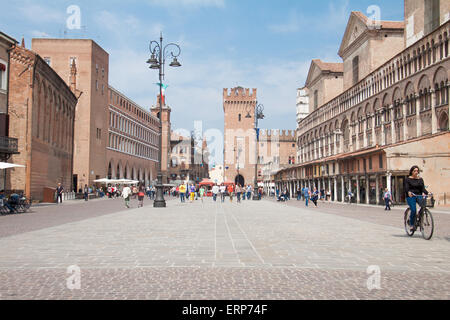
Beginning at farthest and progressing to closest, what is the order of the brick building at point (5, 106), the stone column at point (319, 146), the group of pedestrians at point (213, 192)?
the stone column at point (319, 146), the group of pedestrians at point (213, 192), the brick building at point (5, 106)

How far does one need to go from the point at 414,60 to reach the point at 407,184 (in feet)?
96.9

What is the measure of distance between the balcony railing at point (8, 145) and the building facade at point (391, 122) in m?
27.0

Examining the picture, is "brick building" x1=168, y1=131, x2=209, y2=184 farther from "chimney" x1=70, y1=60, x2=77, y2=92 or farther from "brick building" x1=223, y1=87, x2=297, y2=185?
"chimney" x1=70, y1=60, x2=77, y2=92

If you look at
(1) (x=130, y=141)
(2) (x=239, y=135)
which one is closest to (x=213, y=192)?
(1) (x=130, y=141)

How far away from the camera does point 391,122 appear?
41156 millimetres

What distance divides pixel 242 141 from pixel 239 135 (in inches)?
62.6

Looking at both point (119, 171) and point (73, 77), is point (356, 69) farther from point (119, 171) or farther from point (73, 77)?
point (119, 171)

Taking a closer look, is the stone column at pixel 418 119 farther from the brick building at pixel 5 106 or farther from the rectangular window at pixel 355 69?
the brick building at pixel 5 106

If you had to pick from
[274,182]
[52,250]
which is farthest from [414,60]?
[274,182]

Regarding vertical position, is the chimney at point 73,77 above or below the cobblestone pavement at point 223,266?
above

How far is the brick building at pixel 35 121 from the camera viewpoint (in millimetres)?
34031

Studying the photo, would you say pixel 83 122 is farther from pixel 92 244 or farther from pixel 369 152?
pixel 92 244

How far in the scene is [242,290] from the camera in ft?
17.4

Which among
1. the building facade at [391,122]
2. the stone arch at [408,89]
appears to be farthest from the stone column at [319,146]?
the stone arch at [408,89]
